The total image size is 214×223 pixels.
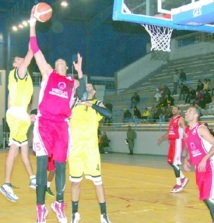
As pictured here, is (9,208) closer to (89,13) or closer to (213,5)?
(213,5)

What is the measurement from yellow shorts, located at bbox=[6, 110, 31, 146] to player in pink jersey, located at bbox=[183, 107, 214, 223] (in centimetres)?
256

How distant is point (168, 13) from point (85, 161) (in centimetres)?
389

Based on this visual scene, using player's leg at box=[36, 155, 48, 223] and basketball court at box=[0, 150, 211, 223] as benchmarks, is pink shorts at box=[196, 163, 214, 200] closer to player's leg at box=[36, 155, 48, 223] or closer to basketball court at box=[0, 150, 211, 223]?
basketball court at box=[0, 150, 211, 223]

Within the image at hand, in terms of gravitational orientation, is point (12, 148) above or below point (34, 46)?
below

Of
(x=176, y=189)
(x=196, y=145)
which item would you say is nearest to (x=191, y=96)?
(x=176, y=189)

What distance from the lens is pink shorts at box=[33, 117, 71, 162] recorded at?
565cm

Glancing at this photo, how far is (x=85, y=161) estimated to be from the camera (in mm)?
6180

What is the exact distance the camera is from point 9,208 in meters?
7.48

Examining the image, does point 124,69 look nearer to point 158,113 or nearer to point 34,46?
point 158,113

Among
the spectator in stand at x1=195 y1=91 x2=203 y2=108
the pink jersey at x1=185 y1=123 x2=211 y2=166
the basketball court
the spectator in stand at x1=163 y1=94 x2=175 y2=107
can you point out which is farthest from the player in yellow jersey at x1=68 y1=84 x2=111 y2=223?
the spectator in stand at x1=163 y1=94 x2=175 y2=107

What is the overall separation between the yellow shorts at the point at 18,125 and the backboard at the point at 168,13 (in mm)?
2592

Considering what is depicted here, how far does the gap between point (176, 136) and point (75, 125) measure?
447cm

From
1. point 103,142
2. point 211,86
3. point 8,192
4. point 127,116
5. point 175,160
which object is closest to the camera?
point 8,192

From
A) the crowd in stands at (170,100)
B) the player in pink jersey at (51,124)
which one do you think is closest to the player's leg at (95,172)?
the player in pink jersey at (51,124)
